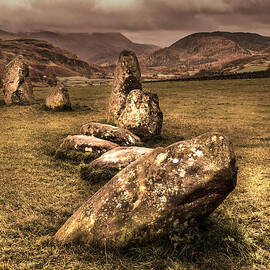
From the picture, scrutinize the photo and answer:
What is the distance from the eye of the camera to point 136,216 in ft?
12.9

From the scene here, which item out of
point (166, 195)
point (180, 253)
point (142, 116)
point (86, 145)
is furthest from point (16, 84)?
point (180, 253)

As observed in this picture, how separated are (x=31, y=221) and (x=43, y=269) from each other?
5.15 feet

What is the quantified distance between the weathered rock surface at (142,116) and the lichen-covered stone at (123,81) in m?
2.16

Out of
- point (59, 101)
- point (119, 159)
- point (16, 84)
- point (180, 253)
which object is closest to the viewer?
point (180, 253)

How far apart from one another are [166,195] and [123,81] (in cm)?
1196

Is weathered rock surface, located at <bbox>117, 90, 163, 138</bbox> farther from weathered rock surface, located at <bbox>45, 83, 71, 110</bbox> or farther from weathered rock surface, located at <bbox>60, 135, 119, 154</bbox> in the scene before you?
weathered rock surface, located at <bbox>45, 83, 71, 110</bbox>

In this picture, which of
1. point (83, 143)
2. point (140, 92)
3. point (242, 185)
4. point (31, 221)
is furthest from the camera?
point (140, 92)

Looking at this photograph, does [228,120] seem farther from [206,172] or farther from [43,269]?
[43,269]

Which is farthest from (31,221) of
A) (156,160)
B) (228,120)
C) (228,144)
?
(228,120)

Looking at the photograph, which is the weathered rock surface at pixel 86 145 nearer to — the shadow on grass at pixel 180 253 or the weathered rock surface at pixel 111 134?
the weathered rock surface at pixel 111 134

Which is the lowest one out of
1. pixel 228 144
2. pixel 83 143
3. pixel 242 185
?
pixel 242 185

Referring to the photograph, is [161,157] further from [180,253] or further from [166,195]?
[180,253]

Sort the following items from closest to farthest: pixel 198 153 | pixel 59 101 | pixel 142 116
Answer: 1. pixel 198 153
2. pixel 142 116
3. pixel 59 101

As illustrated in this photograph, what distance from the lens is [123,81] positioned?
14984 millimetres
